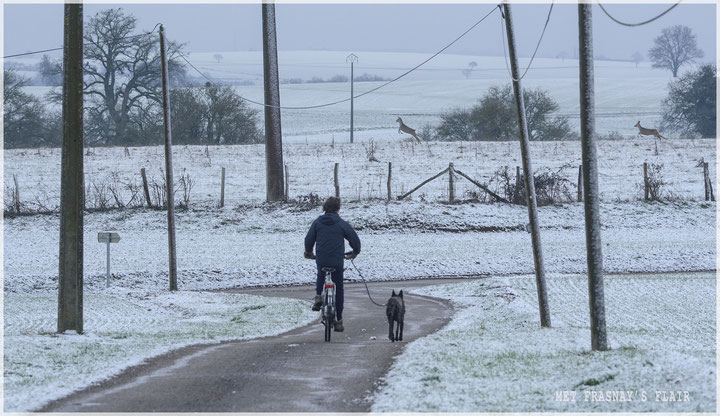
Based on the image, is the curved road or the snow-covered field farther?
the snow-covered field

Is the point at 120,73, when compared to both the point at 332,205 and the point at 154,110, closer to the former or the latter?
the point at 154,110

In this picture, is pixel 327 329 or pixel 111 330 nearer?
pixel 327 329

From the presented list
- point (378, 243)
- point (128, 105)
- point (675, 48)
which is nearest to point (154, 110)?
point (128, 105)

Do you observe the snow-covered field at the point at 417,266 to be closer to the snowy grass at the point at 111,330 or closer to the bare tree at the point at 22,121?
the snowy grass at the point at 111,330

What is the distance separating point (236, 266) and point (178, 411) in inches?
905

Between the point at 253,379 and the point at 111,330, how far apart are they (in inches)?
249

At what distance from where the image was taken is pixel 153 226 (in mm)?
38500

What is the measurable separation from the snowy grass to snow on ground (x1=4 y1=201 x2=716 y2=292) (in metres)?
5.56

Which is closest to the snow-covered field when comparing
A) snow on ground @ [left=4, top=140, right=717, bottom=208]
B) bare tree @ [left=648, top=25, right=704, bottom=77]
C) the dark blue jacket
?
snow on ground @ [left=4, top=140, right=717, bottom=208]

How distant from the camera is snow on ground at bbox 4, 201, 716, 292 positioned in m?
30.9

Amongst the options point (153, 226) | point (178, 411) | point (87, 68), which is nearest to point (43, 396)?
point (178, 411)

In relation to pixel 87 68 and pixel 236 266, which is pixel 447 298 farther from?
pixel 87 68

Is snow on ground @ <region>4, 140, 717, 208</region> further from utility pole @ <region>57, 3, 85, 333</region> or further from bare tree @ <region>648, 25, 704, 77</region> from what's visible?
bare tree @ <region>648, 25, 704, 77</region>

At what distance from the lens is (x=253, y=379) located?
10.3 meters
